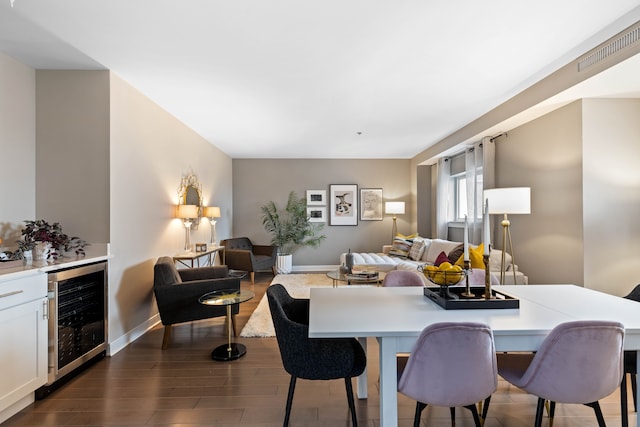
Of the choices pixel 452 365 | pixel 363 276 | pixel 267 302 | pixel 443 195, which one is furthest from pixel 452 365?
pixel 443 195

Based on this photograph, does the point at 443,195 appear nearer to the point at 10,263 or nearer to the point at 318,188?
the point at 318,188

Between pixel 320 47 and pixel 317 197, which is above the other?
pixel 320 47

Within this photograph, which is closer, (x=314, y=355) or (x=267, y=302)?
(x=314, y=355)

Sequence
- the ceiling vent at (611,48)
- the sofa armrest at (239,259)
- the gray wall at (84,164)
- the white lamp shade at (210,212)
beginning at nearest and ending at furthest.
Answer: the ceiling vent at (611,48), the gray wall at (84,164), the white lamp shade at (210,212), the sofa armrest at (239,259)

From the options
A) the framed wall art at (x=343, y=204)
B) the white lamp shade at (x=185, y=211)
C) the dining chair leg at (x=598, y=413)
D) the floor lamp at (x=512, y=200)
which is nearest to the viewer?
the dining chair leg at (x=598, y=413)

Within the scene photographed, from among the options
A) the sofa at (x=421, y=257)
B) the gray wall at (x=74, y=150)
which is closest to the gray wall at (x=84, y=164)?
the gray wall at (x=74, y=150)

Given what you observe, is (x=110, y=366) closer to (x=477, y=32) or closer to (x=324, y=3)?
(x=324, y=3)

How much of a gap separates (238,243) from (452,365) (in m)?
5.76

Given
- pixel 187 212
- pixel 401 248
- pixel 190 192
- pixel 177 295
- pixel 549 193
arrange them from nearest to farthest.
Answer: pixel 177 295, pixel 549 193, pixel 187 212, pixel 190 192, pixel 401 248

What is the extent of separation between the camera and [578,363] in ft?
4.39

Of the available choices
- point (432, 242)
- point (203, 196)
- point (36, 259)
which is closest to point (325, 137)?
point (203, 196)

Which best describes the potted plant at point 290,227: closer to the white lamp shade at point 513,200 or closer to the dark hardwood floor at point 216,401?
the dark hardwood floor at point 216,401

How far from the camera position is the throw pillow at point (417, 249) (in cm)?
568

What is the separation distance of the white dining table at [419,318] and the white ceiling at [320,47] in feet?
6.03
